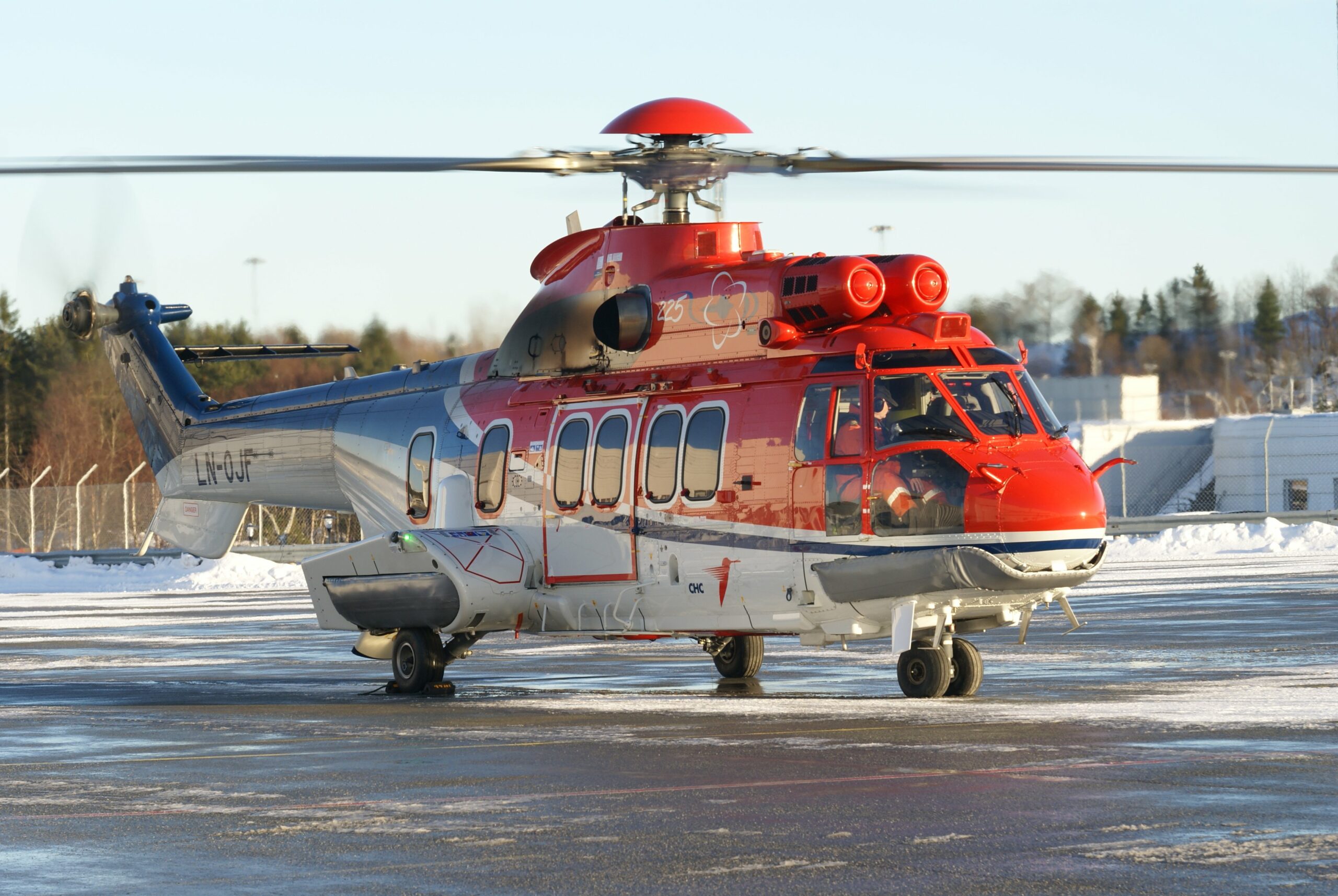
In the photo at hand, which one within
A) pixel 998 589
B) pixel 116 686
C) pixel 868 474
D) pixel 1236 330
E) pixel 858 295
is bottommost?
pixel 116 686

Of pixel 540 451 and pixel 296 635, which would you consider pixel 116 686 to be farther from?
pixel 296 635

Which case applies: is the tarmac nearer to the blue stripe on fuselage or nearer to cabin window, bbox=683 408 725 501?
the blue stripe on fuselage

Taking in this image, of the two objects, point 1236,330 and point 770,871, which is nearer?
point 770,871

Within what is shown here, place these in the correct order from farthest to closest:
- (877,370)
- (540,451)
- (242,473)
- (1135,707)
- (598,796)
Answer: (242,473) → (540,451) → (877,370) → (1135,707) → (598,796)

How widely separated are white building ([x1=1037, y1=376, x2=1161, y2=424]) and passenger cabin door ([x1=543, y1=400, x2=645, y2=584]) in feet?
200

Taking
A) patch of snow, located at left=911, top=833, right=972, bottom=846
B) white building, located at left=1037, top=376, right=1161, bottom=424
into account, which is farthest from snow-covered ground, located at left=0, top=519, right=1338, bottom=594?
white building, located at left=1037, top=376, right=1161, bottom=424

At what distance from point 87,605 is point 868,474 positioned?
886 inches

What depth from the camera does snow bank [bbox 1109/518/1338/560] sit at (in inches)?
1467

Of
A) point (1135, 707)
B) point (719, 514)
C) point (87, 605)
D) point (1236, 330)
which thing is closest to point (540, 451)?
point (719, 514)

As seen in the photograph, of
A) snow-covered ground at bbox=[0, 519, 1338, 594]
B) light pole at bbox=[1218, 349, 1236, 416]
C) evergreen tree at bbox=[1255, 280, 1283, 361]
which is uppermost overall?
evergreen tree at bbox=[1255, 280, 1283, 361]

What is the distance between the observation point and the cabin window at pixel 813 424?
14188mm

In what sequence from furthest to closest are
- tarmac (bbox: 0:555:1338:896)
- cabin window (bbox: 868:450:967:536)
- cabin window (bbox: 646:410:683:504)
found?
cabin window (bbox: 646:410:683:504)
cabin window (bbox: 868:450:967:536)
tarmac (bbox: 0:555:1338:896)

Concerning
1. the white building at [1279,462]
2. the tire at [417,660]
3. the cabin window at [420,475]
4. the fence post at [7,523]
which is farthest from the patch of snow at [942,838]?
the white building at [1279,462]

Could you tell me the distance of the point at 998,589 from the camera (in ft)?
43.8
